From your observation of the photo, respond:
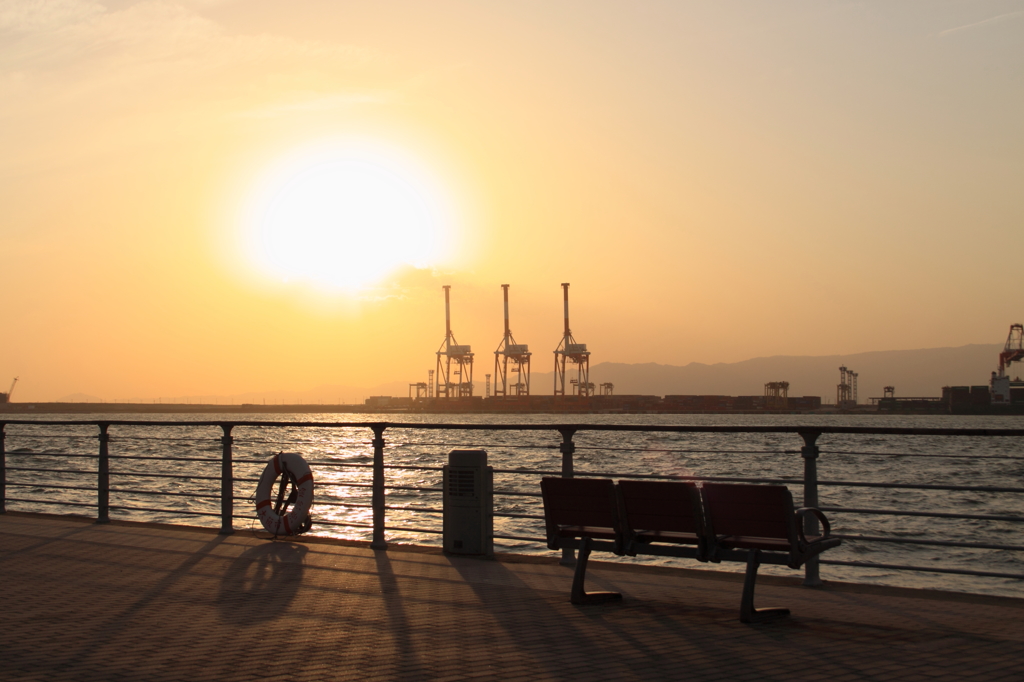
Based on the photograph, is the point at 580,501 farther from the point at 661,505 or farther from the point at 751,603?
the point at 751,603

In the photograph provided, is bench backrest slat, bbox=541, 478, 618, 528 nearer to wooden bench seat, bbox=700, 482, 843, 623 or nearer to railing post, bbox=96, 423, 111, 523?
wooden bench seat, bbox=700, 482, 843, 623

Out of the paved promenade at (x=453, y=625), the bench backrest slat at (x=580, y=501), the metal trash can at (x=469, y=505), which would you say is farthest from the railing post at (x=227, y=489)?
the bench backrest slat at (x=580, y=501)

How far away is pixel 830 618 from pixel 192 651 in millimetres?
2902

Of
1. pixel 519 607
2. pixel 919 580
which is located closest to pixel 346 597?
pixel 519 607

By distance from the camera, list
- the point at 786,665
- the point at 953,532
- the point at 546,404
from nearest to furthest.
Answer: the point at 786,665, the point at 953,532, the point at 546,404

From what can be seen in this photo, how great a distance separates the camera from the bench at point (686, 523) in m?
4.45

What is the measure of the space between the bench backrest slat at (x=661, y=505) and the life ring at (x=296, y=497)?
136 inches

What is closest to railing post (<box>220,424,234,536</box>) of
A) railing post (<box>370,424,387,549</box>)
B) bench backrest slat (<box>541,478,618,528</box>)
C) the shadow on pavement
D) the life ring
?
the life ring

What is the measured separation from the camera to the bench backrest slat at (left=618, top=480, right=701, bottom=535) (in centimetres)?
467

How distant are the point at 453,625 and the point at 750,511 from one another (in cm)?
149

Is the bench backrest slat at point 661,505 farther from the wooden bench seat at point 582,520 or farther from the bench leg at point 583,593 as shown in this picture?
the bench leg at point 583,593

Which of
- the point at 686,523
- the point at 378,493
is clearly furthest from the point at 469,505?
the point at 686,523

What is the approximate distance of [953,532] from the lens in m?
17.8

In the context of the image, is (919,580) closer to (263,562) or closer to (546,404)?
(263,562)
